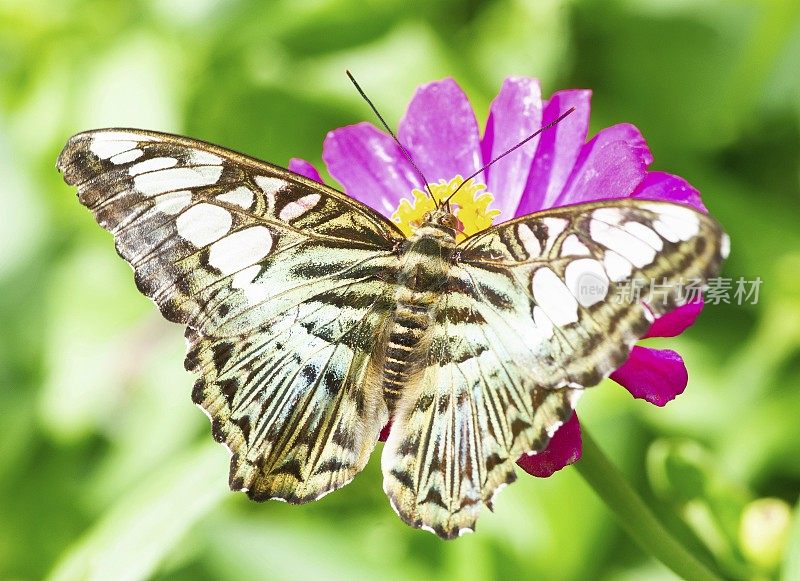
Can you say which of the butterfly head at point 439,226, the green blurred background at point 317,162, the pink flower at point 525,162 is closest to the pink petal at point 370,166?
the pink flower at point 525,162

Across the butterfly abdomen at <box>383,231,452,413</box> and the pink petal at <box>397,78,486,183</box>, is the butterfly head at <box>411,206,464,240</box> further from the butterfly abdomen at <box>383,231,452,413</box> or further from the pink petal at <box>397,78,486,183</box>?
the pink petal at <box>397,78,486,183</box>

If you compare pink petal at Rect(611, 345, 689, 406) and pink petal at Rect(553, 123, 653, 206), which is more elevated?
pink petal at Rect(553, 123, 653, 206)

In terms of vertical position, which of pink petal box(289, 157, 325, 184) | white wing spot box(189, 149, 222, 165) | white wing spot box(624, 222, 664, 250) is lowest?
white wing spot box(624, 222, 664, 250)

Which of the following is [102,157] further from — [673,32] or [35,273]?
[673,32]

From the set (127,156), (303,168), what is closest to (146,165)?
(127,156)

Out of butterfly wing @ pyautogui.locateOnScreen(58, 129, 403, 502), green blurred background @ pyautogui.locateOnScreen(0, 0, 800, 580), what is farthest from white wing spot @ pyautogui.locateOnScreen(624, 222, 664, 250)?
green blurred background @ pyautogui.locateOnScreen(0, 0, 800, 580)

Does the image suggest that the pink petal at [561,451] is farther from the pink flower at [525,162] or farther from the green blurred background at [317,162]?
the green blurred background at [317,162]

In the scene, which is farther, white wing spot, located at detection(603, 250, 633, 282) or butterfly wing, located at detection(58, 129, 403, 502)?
butterfly wing, located at detection(58, 129, 403, 502)

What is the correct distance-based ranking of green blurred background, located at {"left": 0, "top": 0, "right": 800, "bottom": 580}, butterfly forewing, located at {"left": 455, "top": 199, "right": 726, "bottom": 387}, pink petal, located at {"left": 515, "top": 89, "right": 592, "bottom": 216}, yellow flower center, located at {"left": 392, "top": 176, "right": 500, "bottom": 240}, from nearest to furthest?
butterfly forewing, located at {"left": 455, "top": 199, "right": 726, "bottom": 387} < pink petal, located at {"left": 515, "top": 89, "right": 592, "bottom": 216} < yellow flower center, located at {"left": 392, "top": 176, "right": 500, "bottom": 240} < green blurred background, located at {"left": 0, "top": 0, "right": 800, "bottom": 580}
